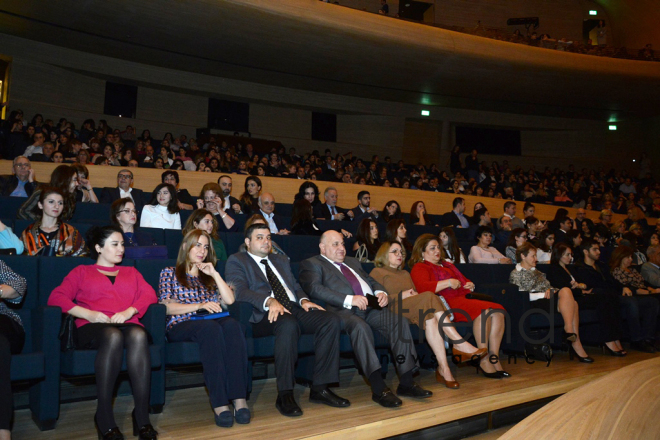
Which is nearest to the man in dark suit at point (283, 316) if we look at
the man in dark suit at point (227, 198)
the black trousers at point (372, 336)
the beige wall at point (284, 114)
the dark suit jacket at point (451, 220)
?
the black trousers at point (372, 336)

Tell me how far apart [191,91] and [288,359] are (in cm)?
767

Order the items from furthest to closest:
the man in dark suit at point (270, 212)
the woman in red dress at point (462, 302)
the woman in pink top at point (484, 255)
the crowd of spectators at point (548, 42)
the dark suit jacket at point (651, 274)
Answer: the crowd of spectators at point (548, 42), the dark suit jacket at point (651, 274), the man in dark suit at point (270, 212), the woman in pink top at point (484, 255), the woman in red dress at point (462, 302)

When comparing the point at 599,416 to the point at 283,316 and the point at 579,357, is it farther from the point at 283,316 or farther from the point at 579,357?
the point at 579,357

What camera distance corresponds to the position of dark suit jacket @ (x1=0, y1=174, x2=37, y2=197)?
12.4 ft

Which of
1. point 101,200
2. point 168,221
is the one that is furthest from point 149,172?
point 168,221

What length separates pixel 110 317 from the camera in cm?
209

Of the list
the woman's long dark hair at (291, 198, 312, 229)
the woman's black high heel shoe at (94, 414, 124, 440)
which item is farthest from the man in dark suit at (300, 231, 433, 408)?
the woman's long dark hair at (291, 198, 312, 229)

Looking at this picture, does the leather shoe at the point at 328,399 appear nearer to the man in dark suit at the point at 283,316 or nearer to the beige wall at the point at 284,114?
the man in dark suit at the point at 283,316

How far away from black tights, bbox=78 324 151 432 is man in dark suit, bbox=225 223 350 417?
1.73 feet

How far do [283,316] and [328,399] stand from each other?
0.38 metres

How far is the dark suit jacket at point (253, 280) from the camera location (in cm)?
241

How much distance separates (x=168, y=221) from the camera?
3.60m

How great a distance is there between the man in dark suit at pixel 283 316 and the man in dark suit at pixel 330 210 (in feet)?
7.43

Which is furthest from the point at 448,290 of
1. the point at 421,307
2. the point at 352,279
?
the point at 352,279
